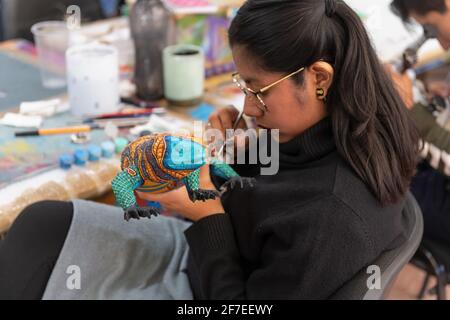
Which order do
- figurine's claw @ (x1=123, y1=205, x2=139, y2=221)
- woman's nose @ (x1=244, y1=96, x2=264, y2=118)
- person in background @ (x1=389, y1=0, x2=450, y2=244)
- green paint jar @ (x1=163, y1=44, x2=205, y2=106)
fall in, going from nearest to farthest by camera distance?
figurine's claw @ (x1=123, y1=205, x2=139, y2=221) < woman's nose @ (x1=244, y1=96, x2=264, y2=118) < person in background @ (x1=389, y1=0, x2=450, y2=244) < green paint jar @ (x1=163, y1=44, x2=205, y2=106)

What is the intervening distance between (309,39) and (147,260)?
53cm

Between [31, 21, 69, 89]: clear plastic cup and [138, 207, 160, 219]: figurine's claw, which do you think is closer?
[138, 207, 160, 219]: figurine's claw

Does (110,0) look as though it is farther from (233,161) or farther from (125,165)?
(125,165)

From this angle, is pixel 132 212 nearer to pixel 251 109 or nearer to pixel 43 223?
pixel 251 109

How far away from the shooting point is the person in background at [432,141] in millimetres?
1165

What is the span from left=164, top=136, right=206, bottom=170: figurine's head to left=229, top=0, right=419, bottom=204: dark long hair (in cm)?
21

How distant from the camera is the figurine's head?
1.90 feet

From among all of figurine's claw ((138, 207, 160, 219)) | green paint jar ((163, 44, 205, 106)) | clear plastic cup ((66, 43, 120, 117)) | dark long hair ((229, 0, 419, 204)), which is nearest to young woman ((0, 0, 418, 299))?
dark long hair ((229, 0, 419, 204))

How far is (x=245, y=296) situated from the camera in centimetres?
81

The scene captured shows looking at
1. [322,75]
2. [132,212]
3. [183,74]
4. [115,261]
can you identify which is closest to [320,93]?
[322,75]

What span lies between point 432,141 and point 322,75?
61cm

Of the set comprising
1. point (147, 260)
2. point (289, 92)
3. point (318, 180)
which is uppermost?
point (289, 92)

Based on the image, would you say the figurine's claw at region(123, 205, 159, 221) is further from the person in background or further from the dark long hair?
the person in background

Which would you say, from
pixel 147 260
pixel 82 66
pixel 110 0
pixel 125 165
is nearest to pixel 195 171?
pixel 125 165
